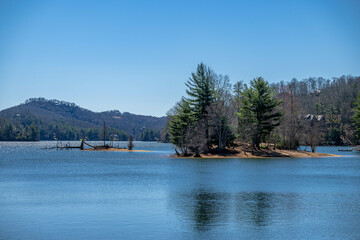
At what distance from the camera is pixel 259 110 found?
8269 cm

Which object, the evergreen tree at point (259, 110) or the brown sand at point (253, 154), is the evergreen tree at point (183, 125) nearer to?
the brown sand at point (253, 154)

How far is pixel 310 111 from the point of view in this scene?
199 m

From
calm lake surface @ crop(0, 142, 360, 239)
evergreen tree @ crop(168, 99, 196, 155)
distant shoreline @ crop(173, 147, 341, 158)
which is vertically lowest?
calm lake surface @ crop(0, 142, 360, 239)

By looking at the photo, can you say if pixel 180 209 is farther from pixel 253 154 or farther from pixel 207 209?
pixel 253 154

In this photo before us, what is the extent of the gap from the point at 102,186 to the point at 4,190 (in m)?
8.24

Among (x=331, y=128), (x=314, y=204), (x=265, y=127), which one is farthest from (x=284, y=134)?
(x=331, y=128)

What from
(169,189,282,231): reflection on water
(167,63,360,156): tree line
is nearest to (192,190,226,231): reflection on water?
(169,189,282,231): reflection on water

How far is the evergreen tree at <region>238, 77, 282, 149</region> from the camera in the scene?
8231 centimetres

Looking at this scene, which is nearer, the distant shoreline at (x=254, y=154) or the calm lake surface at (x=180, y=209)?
the calm lake surface at (x=180, y=209)

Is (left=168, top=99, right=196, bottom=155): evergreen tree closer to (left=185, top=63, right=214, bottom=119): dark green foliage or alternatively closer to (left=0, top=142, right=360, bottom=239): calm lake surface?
(left=185, top=63, right=214, bottom=119): dark green foliage

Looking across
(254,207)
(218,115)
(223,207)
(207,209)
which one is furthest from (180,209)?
(218,115)

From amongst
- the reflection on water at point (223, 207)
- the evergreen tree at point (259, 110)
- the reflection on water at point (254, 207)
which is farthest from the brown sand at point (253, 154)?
the reflection on water at point (254, 207)

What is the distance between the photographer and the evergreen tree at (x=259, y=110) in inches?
3241

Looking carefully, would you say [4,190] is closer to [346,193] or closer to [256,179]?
[256,179]
